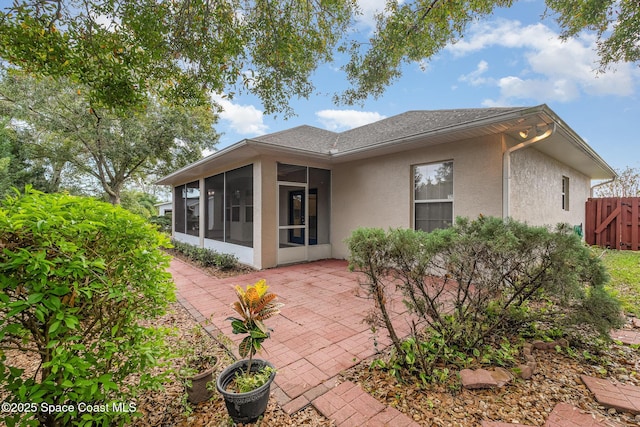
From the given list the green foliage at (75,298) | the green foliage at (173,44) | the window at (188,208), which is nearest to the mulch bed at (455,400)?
the green foliage at (75,298)

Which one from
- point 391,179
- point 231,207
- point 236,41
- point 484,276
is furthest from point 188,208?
point 484,276

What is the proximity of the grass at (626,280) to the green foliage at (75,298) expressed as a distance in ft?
15.7

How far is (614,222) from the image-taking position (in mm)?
10227

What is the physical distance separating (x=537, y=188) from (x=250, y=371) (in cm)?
747

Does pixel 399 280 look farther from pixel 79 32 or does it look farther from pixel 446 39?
pixel 79 32

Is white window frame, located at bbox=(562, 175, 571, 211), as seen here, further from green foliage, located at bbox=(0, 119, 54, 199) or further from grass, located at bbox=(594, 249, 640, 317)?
green foliage, located at bbox=(0, 119, 54, 199)

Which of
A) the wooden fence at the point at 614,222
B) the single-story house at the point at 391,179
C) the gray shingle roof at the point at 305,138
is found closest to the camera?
the single-story house at the point at 391,179

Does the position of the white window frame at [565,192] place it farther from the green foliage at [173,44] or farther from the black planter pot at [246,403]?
the black planter pot at [246,403]

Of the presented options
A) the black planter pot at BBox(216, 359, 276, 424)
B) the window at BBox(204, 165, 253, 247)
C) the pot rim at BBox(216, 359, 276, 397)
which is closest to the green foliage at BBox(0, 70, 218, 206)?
the window at BBox(204, 165, 253, 247)

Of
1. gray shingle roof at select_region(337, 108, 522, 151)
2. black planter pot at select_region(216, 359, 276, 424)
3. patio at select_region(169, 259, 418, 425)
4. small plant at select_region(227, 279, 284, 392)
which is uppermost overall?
gray shingle roof at select_region(337, 108, 522, 151)

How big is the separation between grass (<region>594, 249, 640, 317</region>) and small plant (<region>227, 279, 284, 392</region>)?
12.8ft

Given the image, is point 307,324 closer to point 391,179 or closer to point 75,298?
point 75,298

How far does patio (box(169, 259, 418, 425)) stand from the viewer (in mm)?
2398

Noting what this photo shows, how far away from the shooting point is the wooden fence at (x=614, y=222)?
978 cm
